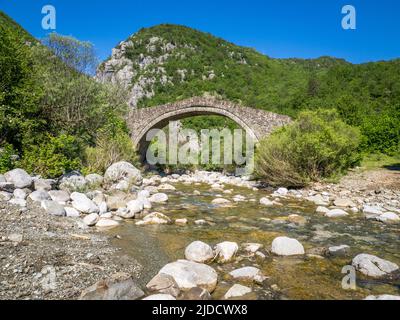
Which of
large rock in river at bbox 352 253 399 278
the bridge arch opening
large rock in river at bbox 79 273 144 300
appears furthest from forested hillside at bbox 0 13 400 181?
large rock in river at bbox 352 253 399 278

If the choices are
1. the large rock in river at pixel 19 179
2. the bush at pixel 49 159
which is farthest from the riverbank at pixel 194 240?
the bush at pixel 49 159

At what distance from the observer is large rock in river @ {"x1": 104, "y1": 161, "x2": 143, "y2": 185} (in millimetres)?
12038

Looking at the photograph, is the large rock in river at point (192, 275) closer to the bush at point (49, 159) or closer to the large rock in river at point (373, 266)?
the large rock in river at point (373, 266)

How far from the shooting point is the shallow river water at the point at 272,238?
3982 millimetres

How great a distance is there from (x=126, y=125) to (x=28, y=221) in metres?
16.7

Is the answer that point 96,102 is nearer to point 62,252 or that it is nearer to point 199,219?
point 199,219

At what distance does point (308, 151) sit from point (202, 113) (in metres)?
10.2

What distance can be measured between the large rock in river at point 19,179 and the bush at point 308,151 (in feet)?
29.6

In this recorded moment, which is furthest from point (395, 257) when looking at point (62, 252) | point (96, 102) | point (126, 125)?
point (126, 125)

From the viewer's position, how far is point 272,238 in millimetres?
6211

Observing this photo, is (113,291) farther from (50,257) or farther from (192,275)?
(50,257)

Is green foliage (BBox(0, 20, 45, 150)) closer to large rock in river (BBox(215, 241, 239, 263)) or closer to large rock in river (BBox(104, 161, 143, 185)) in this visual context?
large rock in river (BBox(104, 161, 143, 185))

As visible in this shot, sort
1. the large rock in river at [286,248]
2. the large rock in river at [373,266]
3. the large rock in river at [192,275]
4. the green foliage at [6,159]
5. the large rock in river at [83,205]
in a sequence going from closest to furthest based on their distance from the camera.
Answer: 1. the large rock in river at [192,275]
2. the large rock in river at [373,266]
3. the large rock in river at [286,248]
4. the large rock in river at [83,205]
5. the green foliage at [6,159]

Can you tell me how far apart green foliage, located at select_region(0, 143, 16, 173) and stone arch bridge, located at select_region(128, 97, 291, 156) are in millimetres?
12733
